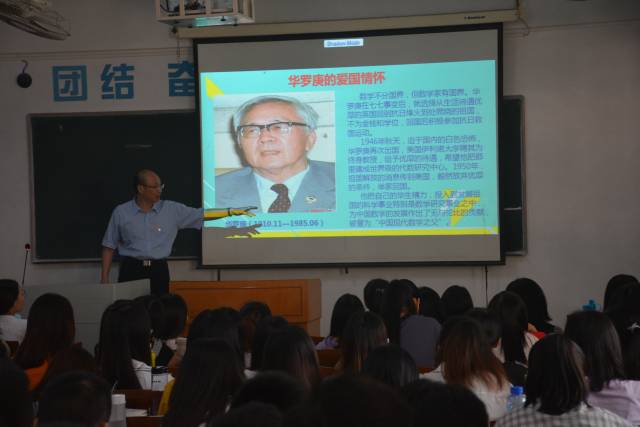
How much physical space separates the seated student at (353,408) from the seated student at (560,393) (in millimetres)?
1248

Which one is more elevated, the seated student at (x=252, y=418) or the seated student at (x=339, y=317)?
the seated student at (x=252, y=418)

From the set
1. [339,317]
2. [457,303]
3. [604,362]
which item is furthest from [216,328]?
[457,303]

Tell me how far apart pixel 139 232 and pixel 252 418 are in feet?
18.6

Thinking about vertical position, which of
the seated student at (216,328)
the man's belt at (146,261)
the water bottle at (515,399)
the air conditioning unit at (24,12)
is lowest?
the water bottle at (515,399)

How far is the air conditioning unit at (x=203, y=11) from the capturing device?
18.8 feet

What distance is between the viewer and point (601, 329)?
2.89m

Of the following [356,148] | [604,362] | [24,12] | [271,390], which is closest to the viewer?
[271,390]

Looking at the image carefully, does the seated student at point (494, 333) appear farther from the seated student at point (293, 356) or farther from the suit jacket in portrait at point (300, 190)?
the suit jacket in portrait at point (300, 190)

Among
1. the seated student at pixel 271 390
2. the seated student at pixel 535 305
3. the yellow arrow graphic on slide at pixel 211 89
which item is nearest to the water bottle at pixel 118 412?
the seated student at pixel 271 390

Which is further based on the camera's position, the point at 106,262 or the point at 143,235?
the point at 143,235

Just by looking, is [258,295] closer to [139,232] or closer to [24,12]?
[139,232]

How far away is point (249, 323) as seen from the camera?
411cm

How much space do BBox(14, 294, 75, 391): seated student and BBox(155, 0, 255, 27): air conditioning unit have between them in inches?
105

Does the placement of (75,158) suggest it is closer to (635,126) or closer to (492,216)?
(492,216)
